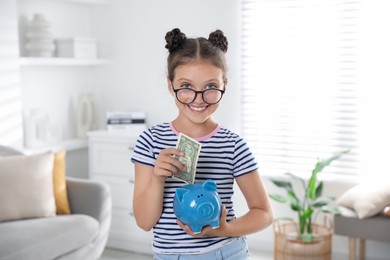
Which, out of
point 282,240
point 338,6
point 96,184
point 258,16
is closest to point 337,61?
point 338,6

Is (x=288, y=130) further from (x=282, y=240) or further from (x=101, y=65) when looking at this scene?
(x=101, y=65)

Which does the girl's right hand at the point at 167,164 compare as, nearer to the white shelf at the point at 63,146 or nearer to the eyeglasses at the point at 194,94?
the eyeglasses at the point at 194,94

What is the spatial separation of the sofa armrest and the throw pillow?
0.05 meters

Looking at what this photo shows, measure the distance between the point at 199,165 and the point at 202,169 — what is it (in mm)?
13

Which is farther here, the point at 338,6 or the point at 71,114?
the point at 71,114

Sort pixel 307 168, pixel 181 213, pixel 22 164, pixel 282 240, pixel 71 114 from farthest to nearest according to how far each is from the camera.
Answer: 1. pixel 71 114
2. pixel 307 168
3. pixel 282 240
4. pixel 22 164
5. pixel 181 213

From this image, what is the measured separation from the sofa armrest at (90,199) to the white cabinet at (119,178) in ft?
1.97

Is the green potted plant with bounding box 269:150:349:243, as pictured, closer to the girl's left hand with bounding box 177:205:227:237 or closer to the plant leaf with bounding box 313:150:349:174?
the plant leaf with bounding box 313:150:349:174

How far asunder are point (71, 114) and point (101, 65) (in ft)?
1.46

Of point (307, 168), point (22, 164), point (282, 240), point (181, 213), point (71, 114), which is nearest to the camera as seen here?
point (181, 213)

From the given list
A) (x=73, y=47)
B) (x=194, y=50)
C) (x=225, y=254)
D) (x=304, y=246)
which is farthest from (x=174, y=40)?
(x=73, y=47)

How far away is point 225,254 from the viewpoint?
1486 mm

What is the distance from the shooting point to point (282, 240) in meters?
3.66

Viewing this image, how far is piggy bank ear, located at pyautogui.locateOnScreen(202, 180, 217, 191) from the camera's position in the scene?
4.58 ft
